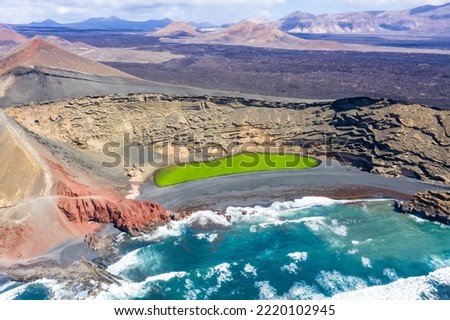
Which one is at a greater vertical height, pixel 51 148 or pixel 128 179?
pixel 51 148

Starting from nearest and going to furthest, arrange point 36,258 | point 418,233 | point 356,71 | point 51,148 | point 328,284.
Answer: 1. point 328,284
2. point 36,258
3. point 418,233
4. point 51,148
5. point 356,71

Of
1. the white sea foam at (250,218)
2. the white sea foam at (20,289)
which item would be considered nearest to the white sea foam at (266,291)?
the white sea foam at (250,218)

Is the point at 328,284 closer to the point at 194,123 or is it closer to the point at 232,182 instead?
the point at 232,182

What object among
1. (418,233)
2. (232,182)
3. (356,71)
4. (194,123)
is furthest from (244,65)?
(418,233)

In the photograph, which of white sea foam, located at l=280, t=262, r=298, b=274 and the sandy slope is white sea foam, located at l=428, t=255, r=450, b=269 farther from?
the sandy slope

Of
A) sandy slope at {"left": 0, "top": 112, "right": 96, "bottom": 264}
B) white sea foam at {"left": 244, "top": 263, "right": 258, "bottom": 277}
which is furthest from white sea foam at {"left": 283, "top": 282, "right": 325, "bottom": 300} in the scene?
sandy slope at {"left": 0, "top": 112, "right": 96, "bottom": 264}

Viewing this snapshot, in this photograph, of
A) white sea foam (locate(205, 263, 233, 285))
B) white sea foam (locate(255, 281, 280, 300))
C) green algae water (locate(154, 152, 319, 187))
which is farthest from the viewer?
green algae water (locate(154, 152, 319, 187))
